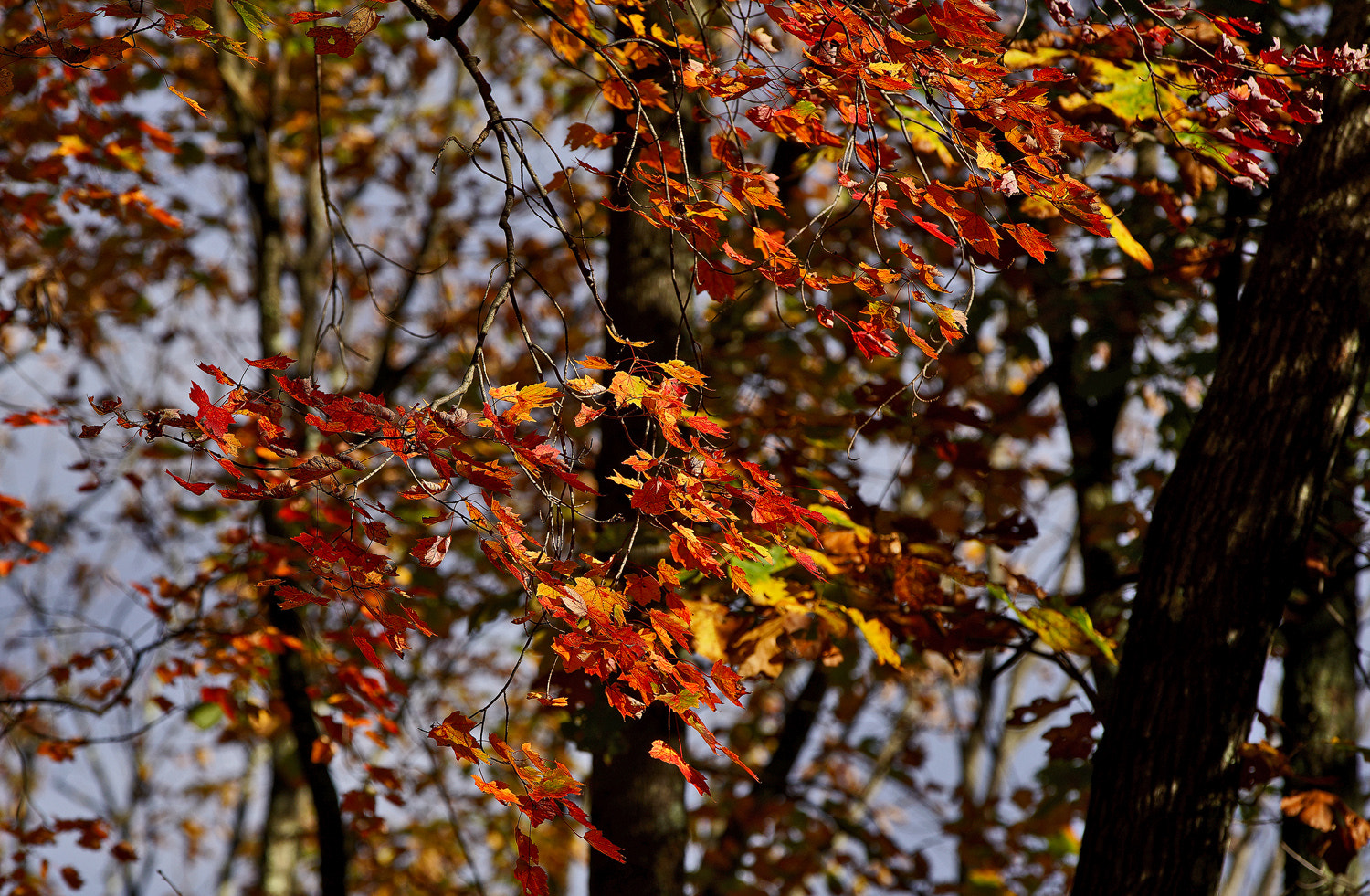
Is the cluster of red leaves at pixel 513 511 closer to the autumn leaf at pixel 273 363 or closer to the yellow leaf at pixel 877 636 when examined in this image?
the autumn leaf at pixel 273 363

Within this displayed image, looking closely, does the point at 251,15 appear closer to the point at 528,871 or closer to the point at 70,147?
the point at 528,871

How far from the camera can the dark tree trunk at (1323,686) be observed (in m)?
4.10

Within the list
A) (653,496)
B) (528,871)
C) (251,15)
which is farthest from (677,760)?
(251,15)

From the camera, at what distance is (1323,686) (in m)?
4.49

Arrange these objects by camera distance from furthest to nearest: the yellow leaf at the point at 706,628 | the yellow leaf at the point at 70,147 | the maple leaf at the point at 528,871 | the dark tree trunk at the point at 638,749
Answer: the yellow leaf at the point at 70,147
the dark tree trunk at the point at 638,749
the yellow leaf at the point at 706,628
the maple leaf at the point at 528,871

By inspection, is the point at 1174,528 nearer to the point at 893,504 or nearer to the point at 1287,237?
the point at 1287,237

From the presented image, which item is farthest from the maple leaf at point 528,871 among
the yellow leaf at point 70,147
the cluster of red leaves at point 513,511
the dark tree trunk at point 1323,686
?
the yellow leaf at point 70,147

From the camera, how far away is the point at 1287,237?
2773mm

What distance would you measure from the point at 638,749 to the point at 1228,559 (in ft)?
6.04

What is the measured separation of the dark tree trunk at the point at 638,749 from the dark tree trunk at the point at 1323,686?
2776 millimetres

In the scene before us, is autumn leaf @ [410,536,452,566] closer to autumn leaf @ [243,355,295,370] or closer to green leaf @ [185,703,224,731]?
autumn leaf @ [243,355,295,370]

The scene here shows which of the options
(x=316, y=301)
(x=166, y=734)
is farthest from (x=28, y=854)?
(x=166, y=734)

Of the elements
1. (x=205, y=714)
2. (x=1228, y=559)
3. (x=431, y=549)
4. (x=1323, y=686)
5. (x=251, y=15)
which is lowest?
(x=431, y=549)

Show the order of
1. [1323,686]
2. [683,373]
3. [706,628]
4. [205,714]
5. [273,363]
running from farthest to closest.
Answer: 1. [205,714]
2. [1323,686]
3. [706,628]
4. [683,373]
5. [273,363]
